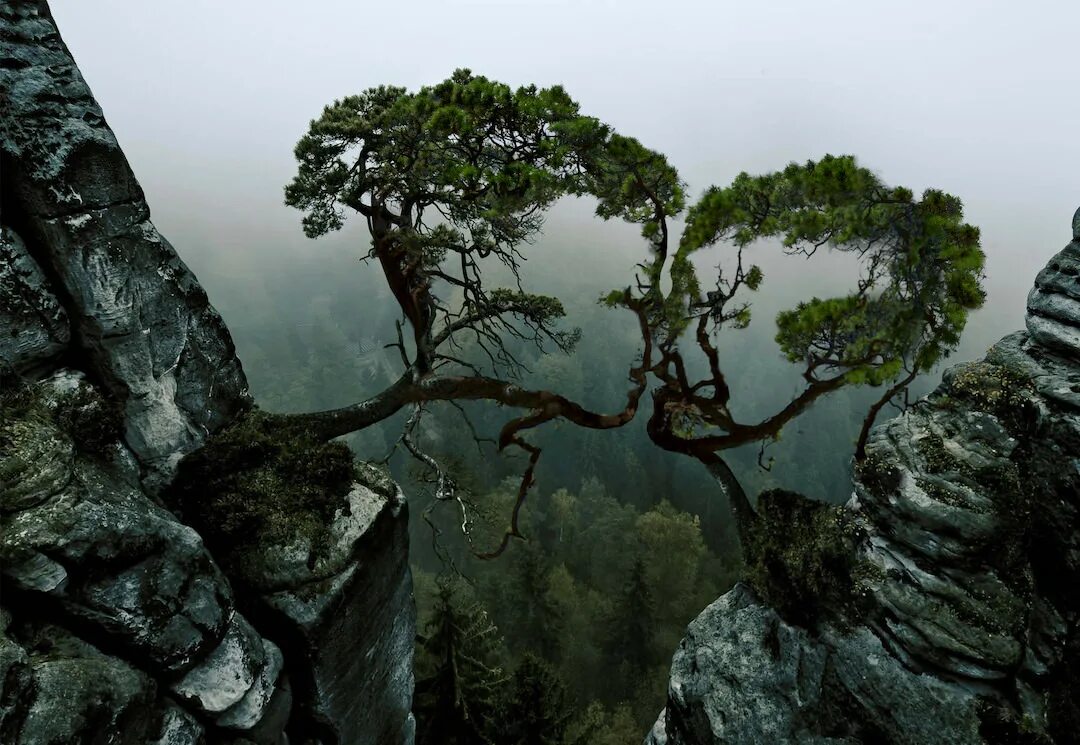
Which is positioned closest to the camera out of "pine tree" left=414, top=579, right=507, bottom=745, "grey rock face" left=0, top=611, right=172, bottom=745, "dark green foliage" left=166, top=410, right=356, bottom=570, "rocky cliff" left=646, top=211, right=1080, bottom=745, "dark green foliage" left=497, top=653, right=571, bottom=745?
"grey rock face" left=0, top=611, right=172, bottom=745

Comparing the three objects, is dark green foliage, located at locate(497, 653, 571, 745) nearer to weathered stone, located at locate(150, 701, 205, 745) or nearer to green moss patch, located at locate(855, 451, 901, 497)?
weathered stone, located at locate(150, 701, 205, 745)

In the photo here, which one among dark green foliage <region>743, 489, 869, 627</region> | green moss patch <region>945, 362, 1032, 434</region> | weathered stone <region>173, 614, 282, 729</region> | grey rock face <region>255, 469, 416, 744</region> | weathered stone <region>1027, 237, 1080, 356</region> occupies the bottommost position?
weathered stone <region>173, 614, 282, 729</region>

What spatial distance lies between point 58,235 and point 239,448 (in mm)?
3613

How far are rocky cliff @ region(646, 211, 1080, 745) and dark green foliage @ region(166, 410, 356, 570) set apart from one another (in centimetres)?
744

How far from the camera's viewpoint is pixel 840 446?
84750mm

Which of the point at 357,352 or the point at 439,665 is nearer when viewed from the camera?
the point at 439,665

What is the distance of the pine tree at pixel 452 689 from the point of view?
48.3ft

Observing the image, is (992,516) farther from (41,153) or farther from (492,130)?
(41,153)

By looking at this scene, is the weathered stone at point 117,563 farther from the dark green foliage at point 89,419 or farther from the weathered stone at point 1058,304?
the weathered stone at point 1058,304

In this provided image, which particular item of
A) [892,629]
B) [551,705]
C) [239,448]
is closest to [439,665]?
[551,705]

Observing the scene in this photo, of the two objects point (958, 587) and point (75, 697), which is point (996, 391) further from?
point (75, 697)

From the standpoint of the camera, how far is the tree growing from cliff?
7.62 meters

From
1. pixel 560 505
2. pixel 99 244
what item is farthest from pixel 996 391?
pixel 560 505

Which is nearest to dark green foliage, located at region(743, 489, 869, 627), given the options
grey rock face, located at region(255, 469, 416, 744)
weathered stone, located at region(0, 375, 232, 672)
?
grey rock face, located at region(255, 469, 416, 744)
